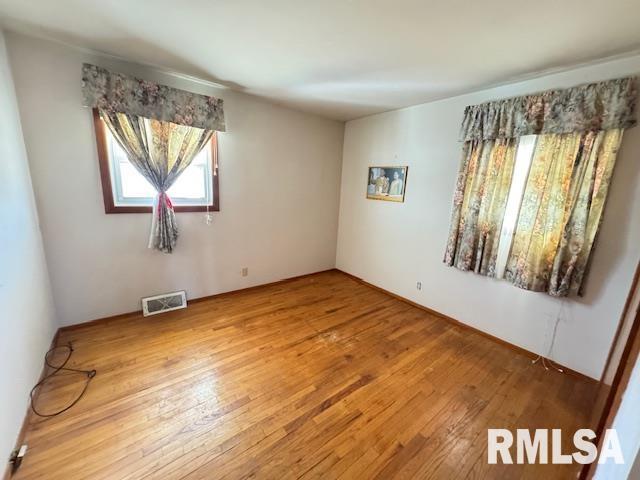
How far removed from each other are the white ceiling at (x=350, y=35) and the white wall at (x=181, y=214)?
425mm

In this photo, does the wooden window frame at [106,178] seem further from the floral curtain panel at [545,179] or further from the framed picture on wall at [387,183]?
the floral curtain panel at [545,179]

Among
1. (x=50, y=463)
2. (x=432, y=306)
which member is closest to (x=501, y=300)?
(x=432, y=306)

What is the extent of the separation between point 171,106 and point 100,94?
20.4 inches

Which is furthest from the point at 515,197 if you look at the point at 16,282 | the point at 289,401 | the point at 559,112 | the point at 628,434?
the point at 16,282

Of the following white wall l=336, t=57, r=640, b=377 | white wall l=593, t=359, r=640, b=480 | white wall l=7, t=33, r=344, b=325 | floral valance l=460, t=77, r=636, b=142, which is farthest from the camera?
white wall l=7, t=33, r=344, b=325

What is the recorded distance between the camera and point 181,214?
2.71 meters

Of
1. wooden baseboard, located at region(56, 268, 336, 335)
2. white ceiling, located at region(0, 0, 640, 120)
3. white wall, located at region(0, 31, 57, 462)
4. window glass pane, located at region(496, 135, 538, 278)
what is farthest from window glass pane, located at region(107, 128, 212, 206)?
window glass pane, located at region(496, 135, 538, 278)

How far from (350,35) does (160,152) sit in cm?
198

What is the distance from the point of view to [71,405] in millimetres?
1594

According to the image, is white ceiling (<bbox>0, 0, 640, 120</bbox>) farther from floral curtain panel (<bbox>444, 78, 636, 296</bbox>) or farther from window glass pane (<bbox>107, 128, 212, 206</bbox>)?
window glass pane (<bbox>107, 128, 212, 206</bbox>)

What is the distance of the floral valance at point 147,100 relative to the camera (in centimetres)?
204

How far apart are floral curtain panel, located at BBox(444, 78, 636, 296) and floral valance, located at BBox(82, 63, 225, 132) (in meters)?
2.64

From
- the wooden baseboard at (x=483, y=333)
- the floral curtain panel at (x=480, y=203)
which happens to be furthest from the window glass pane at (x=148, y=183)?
the floral curtain panel at (x=480, y=203)

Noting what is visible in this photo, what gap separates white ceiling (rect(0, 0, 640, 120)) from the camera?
136cm
